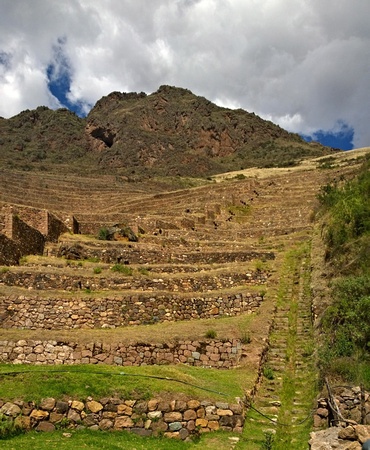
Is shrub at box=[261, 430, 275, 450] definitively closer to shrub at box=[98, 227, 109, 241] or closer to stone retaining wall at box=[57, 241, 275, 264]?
stone retaining wall at box=[57, 241, 275, 264]

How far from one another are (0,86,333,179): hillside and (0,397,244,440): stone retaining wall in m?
99.6

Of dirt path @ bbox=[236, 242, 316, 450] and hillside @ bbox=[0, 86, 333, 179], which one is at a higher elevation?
hillside @ bbox=[0, 86, 333, 179]

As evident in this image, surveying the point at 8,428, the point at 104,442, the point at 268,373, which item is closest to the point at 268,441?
the point at 104,442

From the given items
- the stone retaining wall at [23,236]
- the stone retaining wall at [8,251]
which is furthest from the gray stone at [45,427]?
the stone retaining wall at [23,236]

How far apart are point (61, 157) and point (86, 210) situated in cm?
7491

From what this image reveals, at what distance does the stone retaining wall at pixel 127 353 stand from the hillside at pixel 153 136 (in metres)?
95.7

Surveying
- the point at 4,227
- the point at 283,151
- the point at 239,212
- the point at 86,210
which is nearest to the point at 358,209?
the point at 4,227

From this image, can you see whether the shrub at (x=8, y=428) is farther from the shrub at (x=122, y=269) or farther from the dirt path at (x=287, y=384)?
the shrub at (x=122, y=269)

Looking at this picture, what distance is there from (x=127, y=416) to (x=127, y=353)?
396cm

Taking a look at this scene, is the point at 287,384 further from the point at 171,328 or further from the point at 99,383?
the point at 99,383

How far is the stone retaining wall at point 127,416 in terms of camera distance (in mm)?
8773

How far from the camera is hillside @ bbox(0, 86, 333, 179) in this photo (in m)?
118

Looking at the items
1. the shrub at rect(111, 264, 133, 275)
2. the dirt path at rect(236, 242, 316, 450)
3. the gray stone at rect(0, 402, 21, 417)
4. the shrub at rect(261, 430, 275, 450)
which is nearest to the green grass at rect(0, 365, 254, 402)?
the gray stone at rect(0, 402, 21, 417)

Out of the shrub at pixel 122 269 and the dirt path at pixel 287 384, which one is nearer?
the dirt path at pixel 287 384
